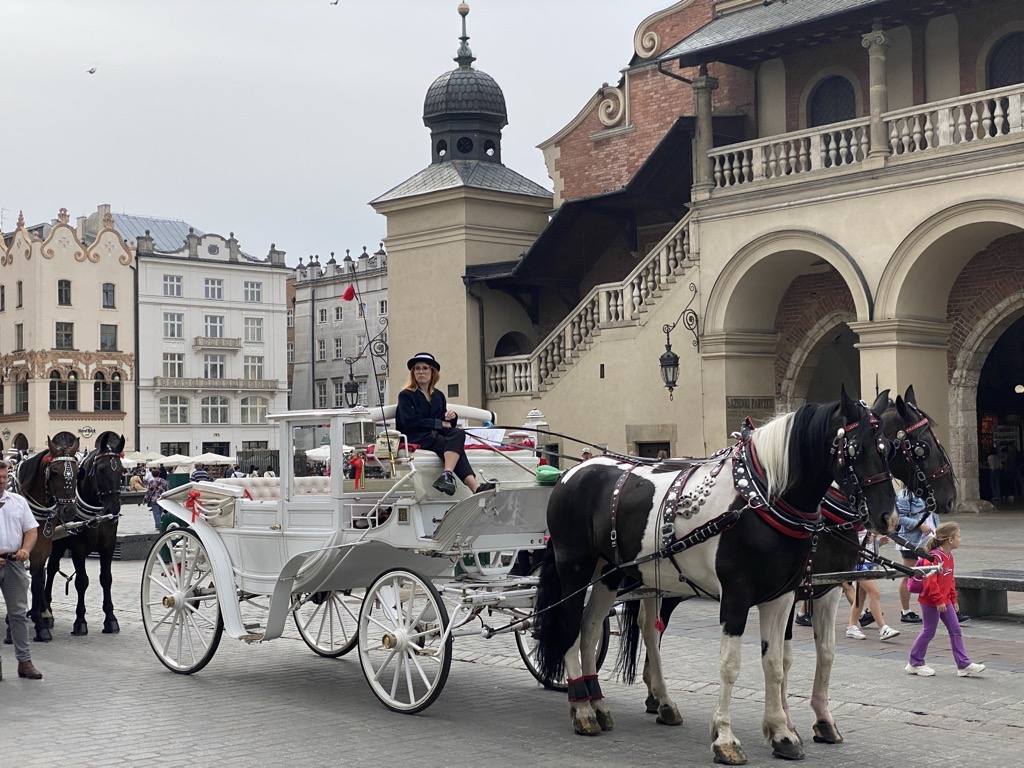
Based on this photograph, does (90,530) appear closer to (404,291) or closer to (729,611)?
(729,611)

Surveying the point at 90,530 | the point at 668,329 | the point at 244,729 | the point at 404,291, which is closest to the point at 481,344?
the point at 404,291

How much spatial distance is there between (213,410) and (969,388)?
188ft

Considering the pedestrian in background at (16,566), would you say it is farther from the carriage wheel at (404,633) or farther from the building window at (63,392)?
the building window at (63,392)

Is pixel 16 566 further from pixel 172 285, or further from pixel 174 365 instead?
pixel 172 285

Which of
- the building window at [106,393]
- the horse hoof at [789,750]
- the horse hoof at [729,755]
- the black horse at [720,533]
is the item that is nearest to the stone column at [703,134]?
the black horse at [720,533]

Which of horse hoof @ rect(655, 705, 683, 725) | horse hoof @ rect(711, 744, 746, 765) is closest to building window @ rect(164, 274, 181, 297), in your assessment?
horse hoof @ rect(655, 705, 683, 725)

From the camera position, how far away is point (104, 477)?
1259 centimetres

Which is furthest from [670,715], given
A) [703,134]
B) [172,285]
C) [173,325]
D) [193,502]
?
[172,285]

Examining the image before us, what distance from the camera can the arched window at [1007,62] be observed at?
22.1m

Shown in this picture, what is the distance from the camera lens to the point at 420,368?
916 cm

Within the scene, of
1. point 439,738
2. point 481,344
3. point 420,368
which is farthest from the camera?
point 481,344

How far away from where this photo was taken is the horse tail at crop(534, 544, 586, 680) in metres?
8.09

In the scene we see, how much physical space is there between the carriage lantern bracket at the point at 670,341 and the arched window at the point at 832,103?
4.24m

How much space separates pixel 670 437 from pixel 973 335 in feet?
18.0
